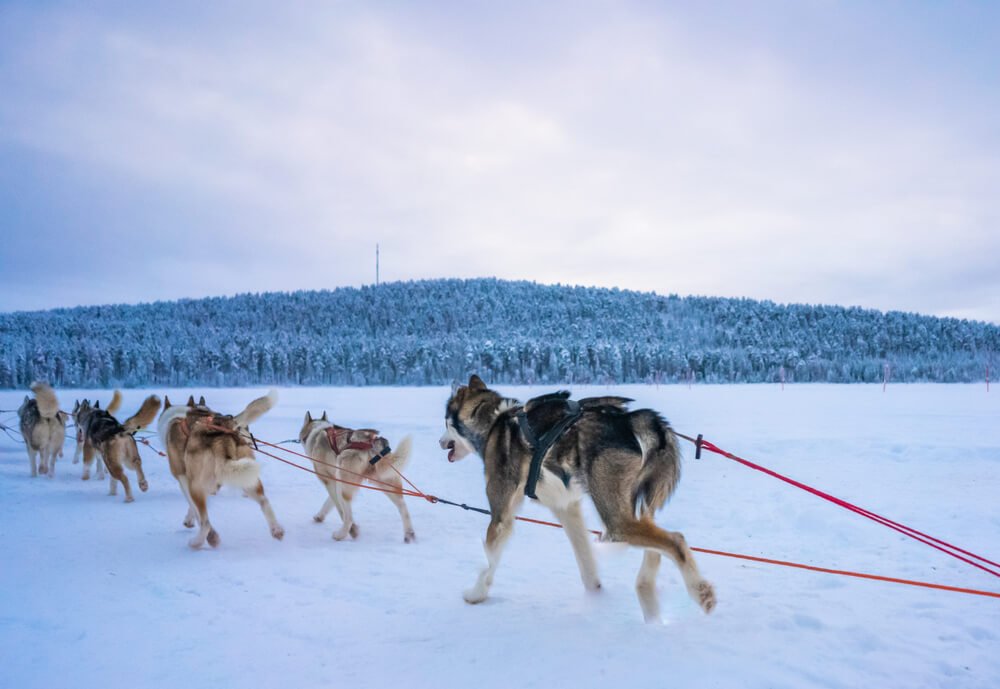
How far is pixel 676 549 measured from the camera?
9.88 feet

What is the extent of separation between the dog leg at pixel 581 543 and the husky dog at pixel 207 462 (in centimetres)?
309

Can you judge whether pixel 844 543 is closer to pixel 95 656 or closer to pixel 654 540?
pixel 654 540

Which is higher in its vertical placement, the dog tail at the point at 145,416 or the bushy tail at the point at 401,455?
the dog tail at the point at 145,416

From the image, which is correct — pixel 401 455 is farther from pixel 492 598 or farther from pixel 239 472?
pixel 492 598

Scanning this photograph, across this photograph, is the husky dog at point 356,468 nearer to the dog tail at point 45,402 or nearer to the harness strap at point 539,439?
the harness strap at point 539,439

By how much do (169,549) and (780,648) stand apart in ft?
16.7

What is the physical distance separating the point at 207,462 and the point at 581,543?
3691mm

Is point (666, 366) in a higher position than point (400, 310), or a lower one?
lower

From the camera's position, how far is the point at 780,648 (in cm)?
294

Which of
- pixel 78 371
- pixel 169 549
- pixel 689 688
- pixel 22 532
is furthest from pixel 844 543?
pixel 78 371

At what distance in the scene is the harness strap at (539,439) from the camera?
11.5ft

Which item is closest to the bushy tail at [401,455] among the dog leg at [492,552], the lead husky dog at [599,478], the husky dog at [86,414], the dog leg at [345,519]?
the dog leg at [345,519]

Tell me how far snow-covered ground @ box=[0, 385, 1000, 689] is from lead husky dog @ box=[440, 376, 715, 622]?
19cm

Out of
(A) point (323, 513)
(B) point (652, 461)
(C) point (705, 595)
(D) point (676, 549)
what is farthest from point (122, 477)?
(C) point (705, 595)
